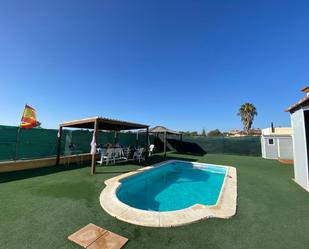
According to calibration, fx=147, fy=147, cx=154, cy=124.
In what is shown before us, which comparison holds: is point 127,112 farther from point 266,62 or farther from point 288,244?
point 288,244

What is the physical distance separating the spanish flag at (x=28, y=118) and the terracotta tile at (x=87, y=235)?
615cm

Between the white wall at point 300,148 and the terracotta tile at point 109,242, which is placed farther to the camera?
the white wall at point 300,148

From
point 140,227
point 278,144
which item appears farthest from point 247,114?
point 140,227

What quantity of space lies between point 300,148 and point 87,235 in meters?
6.38

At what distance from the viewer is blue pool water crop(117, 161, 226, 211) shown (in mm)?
4156

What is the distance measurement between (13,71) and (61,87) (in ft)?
9.91

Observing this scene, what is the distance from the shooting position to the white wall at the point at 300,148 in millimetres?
4492

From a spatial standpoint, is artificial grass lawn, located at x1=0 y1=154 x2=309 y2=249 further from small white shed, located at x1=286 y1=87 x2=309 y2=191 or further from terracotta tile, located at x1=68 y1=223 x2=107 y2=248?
small white shed, located at x1=286 y1=87 x2=309 y2=191

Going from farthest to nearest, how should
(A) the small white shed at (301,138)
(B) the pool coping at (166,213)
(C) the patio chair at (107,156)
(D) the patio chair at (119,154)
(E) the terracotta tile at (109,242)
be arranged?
(D) the patio chair at (119,154) → (C) the patio chair at (107,156) → (A) the small white shed at (301,138) → (B) the pool coping at (166,213) → (E) the terracotta tile at (109,242)

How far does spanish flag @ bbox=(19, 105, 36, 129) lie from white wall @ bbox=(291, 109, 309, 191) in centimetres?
1012

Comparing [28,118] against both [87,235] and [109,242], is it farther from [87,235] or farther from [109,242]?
[109,242]

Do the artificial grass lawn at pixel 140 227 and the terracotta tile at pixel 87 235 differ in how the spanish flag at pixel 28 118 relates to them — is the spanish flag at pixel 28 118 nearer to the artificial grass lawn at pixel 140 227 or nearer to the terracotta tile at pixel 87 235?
the artificial grass lawn at pixel 140 227

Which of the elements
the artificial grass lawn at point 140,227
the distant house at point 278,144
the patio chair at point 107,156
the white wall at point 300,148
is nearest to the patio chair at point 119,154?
the patio chair at point 107,156

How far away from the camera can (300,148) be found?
480cm
